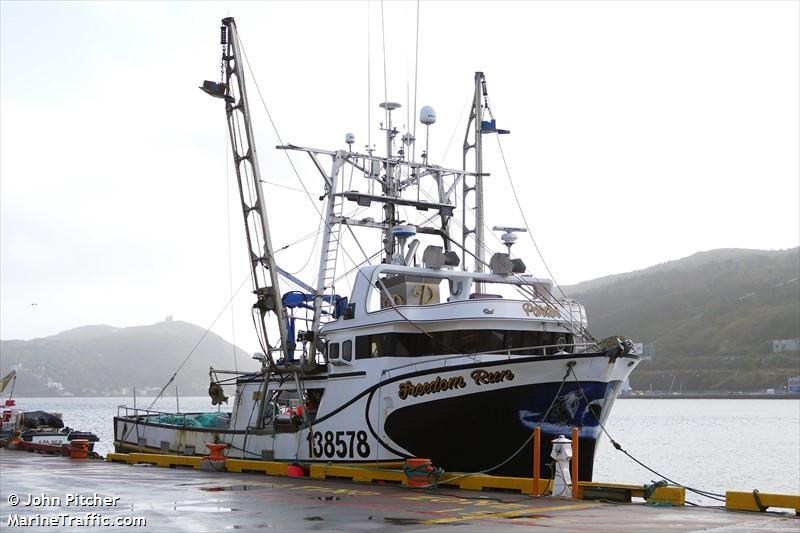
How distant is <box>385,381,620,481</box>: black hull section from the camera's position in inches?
826

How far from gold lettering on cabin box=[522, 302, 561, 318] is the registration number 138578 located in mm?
5030

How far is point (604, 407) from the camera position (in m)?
21.8

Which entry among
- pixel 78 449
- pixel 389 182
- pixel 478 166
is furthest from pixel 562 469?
pixel 78 449

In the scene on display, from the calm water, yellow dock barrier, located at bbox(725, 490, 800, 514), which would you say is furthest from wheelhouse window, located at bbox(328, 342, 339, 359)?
the calm water

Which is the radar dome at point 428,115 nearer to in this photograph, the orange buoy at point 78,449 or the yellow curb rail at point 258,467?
the yellow curb rail at point 258,467

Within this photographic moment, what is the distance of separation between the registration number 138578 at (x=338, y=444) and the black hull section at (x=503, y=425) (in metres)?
1.41

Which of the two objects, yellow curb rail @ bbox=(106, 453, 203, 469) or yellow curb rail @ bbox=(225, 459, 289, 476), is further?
yellow curb rail @ bbox=(106, 453, 203, 469)

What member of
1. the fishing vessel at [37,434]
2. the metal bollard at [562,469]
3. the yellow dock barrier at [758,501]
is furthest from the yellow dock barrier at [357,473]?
the fishing vessel at [37,434]

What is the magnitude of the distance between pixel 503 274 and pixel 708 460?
38.7 m

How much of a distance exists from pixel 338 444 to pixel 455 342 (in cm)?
410

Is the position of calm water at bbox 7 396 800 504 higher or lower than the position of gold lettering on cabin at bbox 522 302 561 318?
lower

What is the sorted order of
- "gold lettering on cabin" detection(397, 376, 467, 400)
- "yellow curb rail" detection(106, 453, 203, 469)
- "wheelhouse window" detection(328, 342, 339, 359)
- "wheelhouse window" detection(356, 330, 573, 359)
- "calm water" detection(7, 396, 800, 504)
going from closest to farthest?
"gold lettering on cabin" detection(397, 376, 467, 400), "wheelhouse window" detection(356, 330, 573, 359), "wheelhouse window" detection(328, 342, 339, 359), "yellow curb rail" detection(106, 453, 203, 469), "calm water" detection(7, 396, 800, 504)

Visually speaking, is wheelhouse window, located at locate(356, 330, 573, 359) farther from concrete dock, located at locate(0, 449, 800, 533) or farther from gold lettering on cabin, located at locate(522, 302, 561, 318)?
concrete dock, located at locate(0, 449, 800, 533)

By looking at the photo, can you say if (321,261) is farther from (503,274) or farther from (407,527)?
(407,527)
